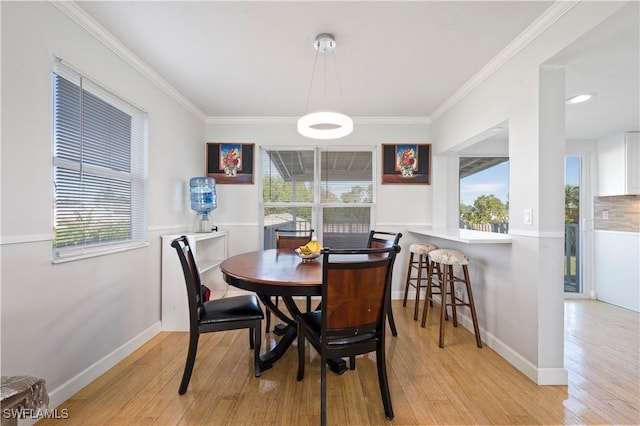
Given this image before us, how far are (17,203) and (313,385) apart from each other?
1999 mm

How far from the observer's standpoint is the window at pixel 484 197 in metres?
3.97

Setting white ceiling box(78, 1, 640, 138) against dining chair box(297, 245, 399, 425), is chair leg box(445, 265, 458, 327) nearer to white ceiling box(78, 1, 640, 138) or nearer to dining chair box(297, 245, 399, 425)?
dining chair box(297, 245, 399, 425)

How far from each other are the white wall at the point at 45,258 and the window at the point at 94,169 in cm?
9

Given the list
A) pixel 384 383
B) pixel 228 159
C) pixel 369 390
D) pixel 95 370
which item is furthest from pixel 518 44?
pixel 95 370

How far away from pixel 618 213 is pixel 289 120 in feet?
14.9

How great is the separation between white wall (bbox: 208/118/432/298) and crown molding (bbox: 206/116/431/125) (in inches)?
0.5

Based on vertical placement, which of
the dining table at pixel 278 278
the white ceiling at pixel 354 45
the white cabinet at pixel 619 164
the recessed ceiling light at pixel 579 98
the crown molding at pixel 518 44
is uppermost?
the white ceiling at pixel 354 45

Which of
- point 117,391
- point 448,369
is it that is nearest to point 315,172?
point 448,369

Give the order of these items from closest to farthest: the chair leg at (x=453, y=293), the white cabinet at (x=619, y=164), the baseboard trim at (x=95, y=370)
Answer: the baseboard trim at (x=95, y=370), the chair leg at (x=453, y=293), the white cabinet at (x=619, y=164)

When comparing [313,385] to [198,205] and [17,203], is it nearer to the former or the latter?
[17,203]

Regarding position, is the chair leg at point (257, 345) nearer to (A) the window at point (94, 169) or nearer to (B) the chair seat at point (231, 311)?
(B) the chair seat at point (231, 311)

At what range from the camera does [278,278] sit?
1.71 metres

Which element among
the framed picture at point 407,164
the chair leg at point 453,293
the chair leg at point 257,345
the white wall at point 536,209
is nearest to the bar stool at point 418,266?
the chair leg at point 453,293

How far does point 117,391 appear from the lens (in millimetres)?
1884
